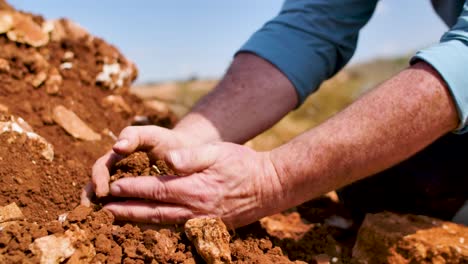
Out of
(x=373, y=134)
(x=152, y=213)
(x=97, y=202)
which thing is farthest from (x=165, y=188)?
(x=373, y=134)

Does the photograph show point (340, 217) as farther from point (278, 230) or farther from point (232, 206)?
point (232, 206)

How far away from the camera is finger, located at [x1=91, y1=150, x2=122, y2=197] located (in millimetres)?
2024

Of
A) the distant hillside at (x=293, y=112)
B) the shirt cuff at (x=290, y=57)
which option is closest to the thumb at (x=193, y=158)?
the shirt cuff at (x=290, y=57)

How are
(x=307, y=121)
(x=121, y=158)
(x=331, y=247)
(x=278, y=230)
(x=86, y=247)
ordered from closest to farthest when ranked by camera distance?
1. (x=86, y=247)
2. (x=121, y=158)
3. (x=331, y=247)
4. (x=278, y=230)
5. (x=307, y=121)

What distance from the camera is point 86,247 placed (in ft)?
5.69

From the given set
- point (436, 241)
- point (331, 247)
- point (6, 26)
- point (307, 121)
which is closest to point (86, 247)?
point (331, 247)

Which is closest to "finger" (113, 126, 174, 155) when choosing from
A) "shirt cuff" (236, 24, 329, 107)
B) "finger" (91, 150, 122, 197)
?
"finger" (91, 150, 122, 197)

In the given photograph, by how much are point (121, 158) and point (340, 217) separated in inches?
50.5

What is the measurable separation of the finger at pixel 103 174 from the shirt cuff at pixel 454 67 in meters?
1.28

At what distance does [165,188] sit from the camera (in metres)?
1.93

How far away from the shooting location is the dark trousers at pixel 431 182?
105 inches

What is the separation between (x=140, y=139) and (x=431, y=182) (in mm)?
1492

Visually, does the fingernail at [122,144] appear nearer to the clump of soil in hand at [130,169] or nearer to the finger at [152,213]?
the clump of soil in hand at [130,169]

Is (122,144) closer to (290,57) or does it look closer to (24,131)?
(24,131)
